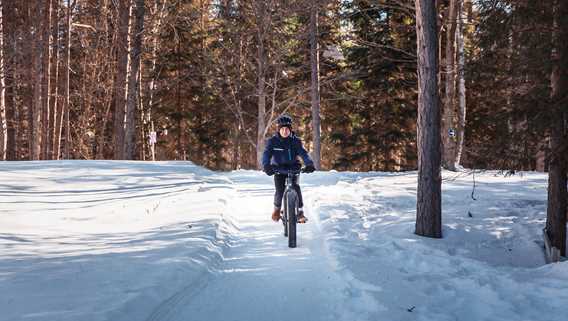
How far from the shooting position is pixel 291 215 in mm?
6707

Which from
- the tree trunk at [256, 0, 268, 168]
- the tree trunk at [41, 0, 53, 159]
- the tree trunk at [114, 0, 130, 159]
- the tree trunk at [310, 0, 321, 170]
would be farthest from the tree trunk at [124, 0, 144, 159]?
the tree trunk at [310, 0, 321, 170]

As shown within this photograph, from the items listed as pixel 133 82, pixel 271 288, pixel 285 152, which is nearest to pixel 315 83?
pixel 133 82

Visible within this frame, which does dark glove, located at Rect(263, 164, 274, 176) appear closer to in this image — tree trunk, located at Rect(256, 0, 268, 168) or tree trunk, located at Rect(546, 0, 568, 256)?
tree trunk, located at Rect(546, 0, 568, 256)

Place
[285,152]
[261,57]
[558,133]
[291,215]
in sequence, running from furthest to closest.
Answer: [261,57], [285,152], [558,133], [291,215]

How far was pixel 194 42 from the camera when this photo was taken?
2819 cm

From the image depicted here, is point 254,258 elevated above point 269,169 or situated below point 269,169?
below

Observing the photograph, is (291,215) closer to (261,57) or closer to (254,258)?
(254,258)

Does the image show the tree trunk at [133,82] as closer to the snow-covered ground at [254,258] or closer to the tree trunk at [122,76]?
the tree trunk at [122,76]

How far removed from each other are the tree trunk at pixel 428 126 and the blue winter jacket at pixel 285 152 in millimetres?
2171

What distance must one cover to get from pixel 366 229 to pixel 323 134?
25244mm

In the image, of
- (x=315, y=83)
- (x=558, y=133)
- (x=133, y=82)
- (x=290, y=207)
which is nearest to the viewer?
(x=290, y=207)

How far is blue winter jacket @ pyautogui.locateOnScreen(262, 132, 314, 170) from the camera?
7.27m

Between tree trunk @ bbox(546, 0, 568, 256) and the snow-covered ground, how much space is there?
0.51m

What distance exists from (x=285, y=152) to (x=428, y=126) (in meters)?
2.70
